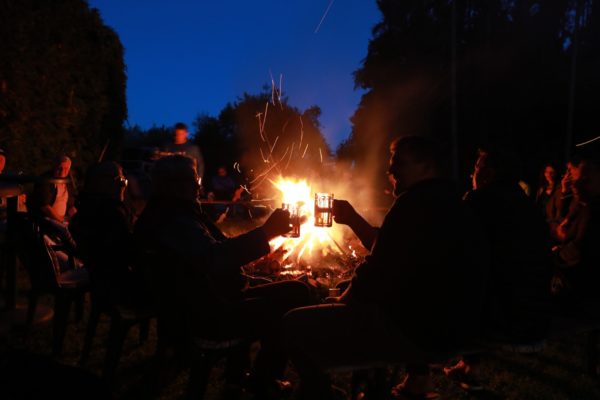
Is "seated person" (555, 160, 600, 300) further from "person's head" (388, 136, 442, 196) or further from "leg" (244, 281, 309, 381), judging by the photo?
"leg" (244, 281, 309, 381)

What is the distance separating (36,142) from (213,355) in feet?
23.8

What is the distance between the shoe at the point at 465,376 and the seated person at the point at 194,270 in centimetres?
155

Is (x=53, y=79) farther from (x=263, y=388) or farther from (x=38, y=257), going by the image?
(x=263, y=388)

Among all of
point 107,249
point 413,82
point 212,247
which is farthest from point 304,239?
point 413,82

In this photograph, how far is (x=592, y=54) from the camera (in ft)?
68.2

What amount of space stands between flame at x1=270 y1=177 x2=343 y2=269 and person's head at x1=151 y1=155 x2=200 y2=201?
130 inches

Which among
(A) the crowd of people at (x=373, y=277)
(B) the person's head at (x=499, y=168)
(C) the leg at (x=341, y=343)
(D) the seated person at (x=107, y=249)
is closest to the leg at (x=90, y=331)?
(D) the seated person at (x=107, y=249)

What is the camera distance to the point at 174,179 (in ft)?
9.53

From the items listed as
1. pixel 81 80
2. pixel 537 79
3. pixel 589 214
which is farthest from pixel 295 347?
pixel 537 79

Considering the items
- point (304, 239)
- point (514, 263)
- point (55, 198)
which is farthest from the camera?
point (304, 239)

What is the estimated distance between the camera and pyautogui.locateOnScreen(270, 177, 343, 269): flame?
6.52 metres

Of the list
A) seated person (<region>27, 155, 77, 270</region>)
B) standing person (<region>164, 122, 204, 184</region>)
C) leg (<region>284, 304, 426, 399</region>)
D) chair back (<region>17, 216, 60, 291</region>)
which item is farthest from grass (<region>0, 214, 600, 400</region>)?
standing person (<region>164, 122, 204, 184</region>)

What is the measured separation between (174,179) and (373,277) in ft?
4.31

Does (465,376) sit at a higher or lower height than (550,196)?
lower
